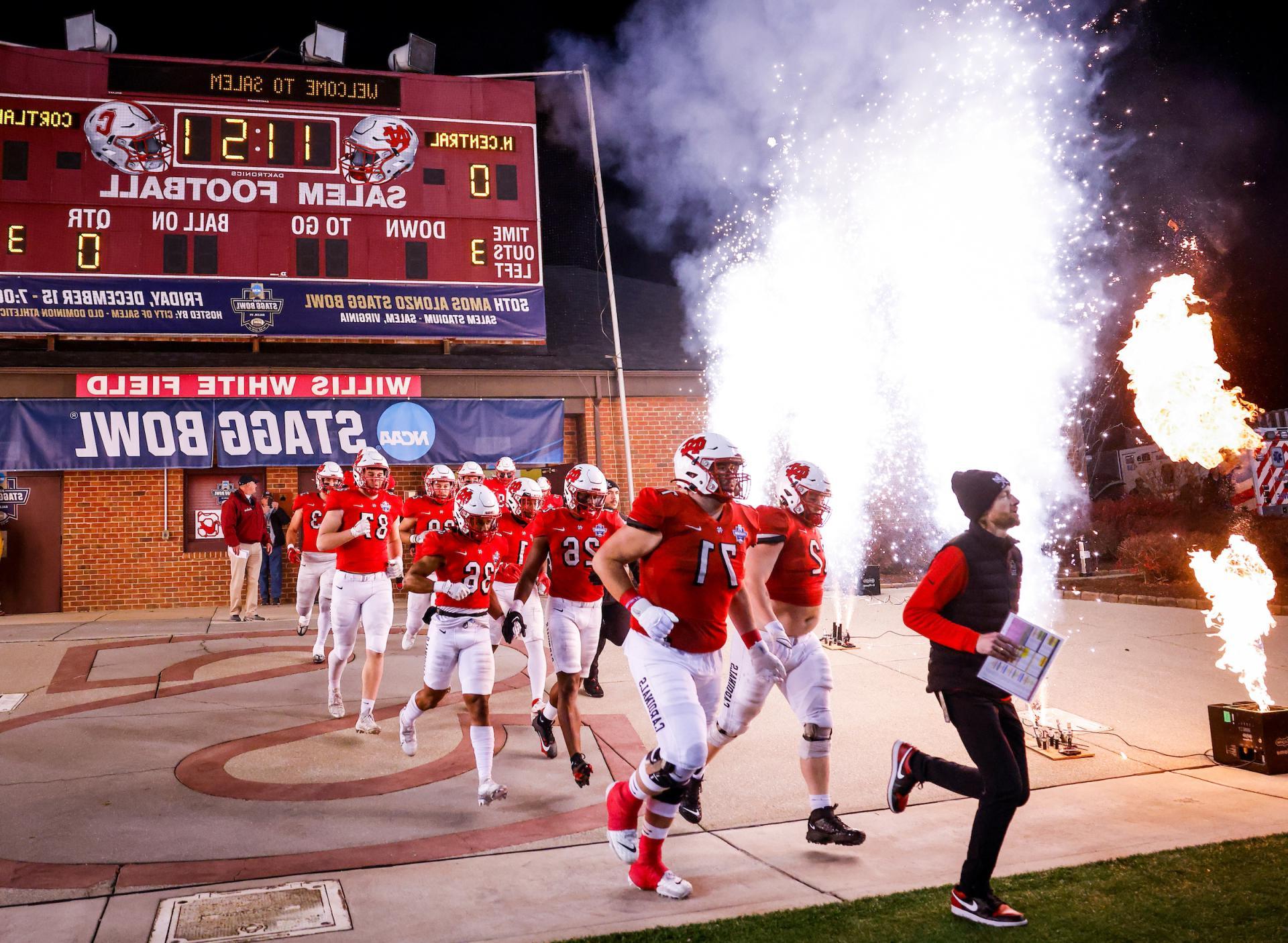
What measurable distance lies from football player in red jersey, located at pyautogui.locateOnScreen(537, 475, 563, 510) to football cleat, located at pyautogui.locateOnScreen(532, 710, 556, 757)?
179 centimetres

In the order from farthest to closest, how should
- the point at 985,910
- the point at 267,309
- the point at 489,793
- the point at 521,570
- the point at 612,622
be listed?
the point at 267,309
the point at 612,622
the point at 521,570
the point at 489,793
the point at 985,910

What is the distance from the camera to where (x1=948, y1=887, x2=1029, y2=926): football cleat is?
374 centimetres

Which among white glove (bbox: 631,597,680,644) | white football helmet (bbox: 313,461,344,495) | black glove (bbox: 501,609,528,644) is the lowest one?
black glove (bbox: 501,609,528,644)

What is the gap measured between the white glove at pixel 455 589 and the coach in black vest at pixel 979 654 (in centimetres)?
334

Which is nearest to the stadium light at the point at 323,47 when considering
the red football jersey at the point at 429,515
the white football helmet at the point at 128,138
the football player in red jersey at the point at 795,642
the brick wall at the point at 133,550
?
the white football helmet at the point at 128,138

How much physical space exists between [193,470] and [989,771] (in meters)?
16.6

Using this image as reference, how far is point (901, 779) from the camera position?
4863 mm

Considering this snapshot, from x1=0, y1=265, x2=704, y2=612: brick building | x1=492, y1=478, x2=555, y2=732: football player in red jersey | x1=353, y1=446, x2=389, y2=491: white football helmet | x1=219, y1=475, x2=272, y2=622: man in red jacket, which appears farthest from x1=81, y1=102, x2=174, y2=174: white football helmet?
x1=353, y1=446, x2=389, y2=491: white football helmet

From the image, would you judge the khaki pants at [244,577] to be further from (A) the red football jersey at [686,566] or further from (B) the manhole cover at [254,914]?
(A) the red football jersey at [686,566]

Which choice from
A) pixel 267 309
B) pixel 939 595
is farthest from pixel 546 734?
pixel 267 309

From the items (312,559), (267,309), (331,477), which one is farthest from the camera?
(267,309)

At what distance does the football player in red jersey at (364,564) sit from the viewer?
752 centimetres

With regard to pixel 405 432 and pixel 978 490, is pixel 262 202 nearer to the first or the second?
pixel 405 432

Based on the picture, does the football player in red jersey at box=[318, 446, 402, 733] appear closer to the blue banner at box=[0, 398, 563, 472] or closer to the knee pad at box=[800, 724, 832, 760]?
the knee pad at box=[800, 724, 832, 760]
